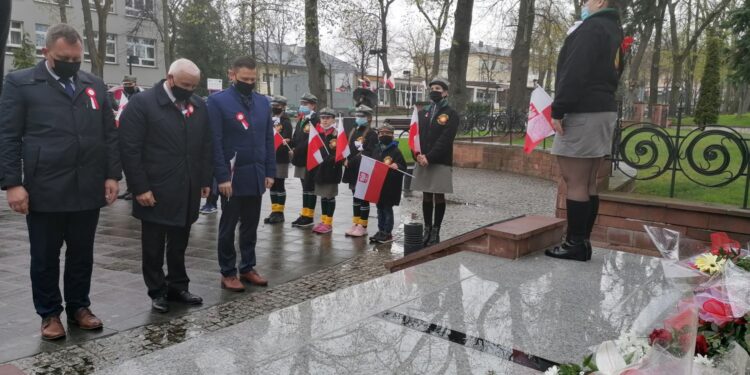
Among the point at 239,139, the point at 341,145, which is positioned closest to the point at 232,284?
the point at 239,139

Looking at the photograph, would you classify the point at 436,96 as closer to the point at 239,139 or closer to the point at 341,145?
the point at 341,145

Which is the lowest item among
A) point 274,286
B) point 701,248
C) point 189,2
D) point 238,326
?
point 274,286

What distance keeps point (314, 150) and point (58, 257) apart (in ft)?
14.6

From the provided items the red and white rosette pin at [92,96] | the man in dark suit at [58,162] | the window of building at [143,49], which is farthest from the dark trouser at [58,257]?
the window of building at [143,49]

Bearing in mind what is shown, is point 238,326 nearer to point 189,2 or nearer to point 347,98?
point 189,2

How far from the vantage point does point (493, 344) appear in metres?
3.10

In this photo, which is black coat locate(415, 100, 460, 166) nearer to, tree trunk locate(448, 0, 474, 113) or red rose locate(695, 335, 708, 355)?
red rose locate(695, 335, 708, 355)

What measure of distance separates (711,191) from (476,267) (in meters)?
3.76

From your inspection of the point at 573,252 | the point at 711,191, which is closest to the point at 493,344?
the point at 573,252

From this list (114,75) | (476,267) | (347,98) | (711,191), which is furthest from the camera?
(347,98)

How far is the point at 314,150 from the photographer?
8367 millimetres

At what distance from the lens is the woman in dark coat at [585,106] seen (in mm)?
4488

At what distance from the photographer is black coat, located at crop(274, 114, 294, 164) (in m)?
9.26

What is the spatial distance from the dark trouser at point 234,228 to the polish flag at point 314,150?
272cm
